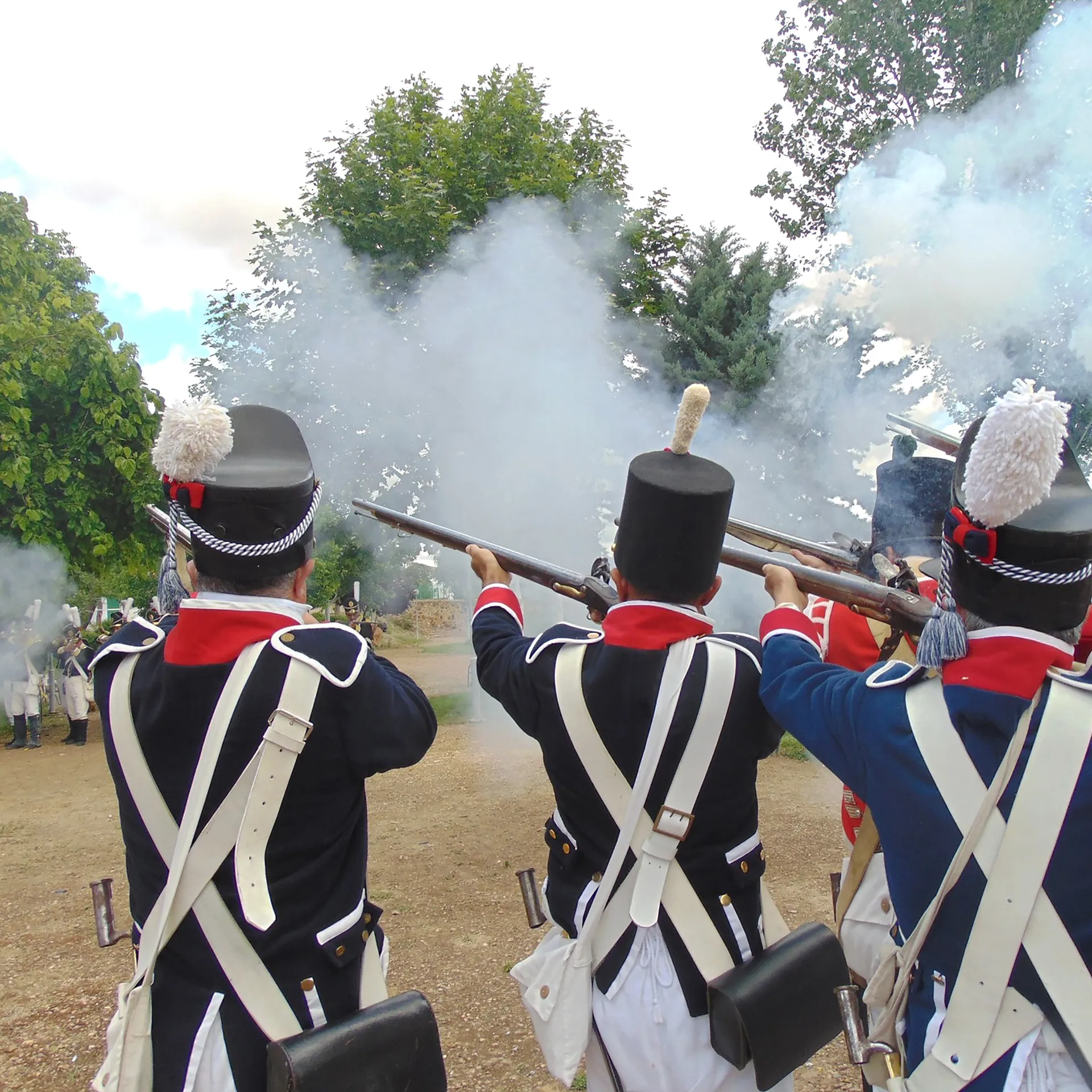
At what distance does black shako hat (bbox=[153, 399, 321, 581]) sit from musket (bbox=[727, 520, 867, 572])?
184cm

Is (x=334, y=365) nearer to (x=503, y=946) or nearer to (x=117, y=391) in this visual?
(x=117, y=391)

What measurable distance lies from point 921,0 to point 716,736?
32.8 ft

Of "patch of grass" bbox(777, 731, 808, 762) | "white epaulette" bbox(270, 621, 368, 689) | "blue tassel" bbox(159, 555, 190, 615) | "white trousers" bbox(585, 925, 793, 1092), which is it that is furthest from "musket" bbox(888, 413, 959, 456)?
"patch of grass" bbox(777, 731, 808, 762)

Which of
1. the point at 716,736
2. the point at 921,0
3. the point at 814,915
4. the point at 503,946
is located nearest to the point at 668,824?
the point at 716,736

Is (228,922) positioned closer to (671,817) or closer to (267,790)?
(267,790)

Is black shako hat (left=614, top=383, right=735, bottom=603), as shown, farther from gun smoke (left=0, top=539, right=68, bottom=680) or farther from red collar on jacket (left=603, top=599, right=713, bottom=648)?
gun smoke (left=0, top=539, right=68, bottom=680)

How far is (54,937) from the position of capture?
16.6 feet

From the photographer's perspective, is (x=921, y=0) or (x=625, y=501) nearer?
(x=625, y=501)

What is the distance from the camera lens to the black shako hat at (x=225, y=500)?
2094mm

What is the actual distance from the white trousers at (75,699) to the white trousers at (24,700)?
0.35 m

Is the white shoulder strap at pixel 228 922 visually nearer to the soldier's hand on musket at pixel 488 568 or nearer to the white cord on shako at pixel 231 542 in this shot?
the white cord on shako at pixel 231 542

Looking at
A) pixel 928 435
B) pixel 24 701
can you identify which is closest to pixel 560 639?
pixel 928 435

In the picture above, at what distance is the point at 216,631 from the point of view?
80.9 inches

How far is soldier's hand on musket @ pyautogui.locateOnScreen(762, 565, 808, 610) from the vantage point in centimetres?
254
